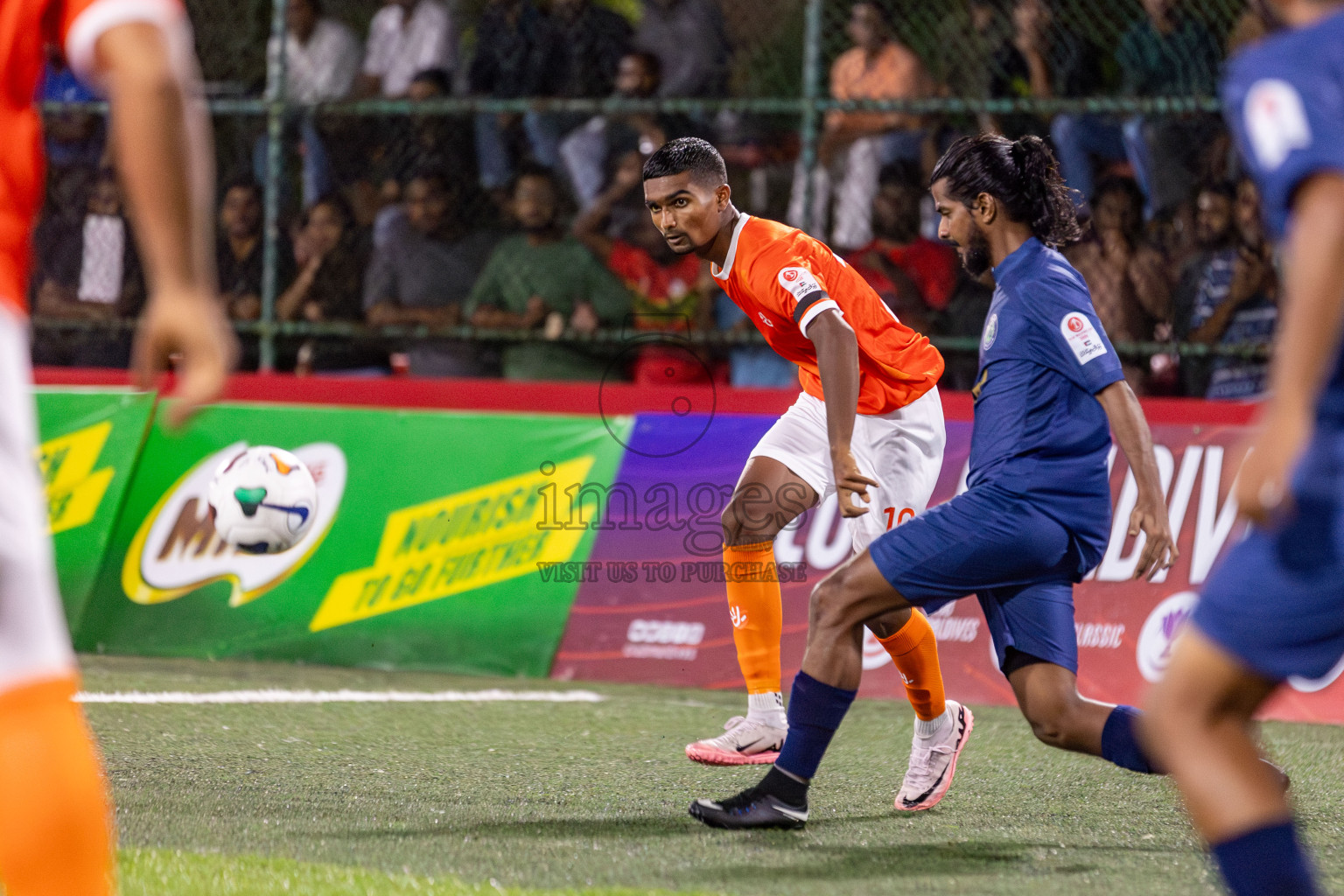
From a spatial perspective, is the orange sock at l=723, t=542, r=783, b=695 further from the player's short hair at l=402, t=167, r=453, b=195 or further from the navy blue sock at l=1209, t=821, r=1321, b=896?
the player's short hair at l=402, t=167, r=453, b=195

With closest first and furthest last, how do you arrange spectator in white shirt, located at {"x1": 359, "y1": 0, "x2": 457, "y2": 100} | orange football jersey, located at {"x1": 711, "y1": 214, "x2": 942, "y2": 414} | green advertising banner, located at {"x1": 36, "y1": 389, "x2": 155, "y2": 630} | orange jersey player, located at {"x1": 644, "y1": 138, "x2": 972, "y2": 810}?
orange football jersey, located at {"x1": 711, "y1": 214, "x2": 942, "y2": 414}
orange jersey player, located at {"x1": 644, "y1": 138, "x2": 972, "y2": 810}
green advertising banner, located at {"x1": 36, "y1": 389, "x2": 155, "y2": 630}
spectator in white shirt, located at {"x1": 359, "y1": 0, "x2": 457, "y2": 100}

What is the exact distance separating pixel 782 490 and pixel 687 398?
264cm

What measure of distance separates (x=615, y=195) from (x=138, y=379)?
7.44m

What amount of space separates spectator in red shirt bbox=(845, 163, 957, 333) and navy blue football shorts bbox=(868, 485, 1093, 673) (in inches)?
178

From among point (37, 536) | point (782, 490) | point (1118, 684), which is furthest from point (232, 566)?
point (37, 536)

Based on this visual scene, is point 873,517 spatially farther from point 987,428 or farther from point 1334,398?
point 1334,398

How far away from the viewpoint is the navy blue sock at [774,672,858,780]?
4.34 meters

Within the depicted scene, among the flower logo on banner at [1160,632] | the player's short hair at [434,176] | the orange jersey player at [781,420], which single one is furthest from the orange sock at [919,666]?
the player's short hair at [434,176]

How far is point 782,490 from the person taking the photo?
5484 millimetres

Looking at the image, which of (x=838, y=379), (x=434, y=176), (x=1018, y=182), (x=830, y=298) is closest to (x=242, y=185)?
(x=434, y=176)

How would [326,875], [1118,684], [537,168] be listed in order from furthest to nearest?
[537,168] → [1118,684] → [326,875]

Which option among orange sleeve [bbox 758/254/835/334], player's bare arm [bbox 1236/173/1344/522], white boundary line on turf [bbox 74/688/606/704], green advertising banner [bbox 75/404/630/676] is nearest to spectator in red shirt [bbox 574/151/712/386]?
green advertising banner [bbox 75/404/630/676]

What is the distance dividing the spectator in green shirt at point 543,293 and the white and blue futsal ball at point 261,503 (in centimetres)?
246

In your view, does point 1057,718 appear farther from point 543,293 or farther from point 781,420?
point 543,293
